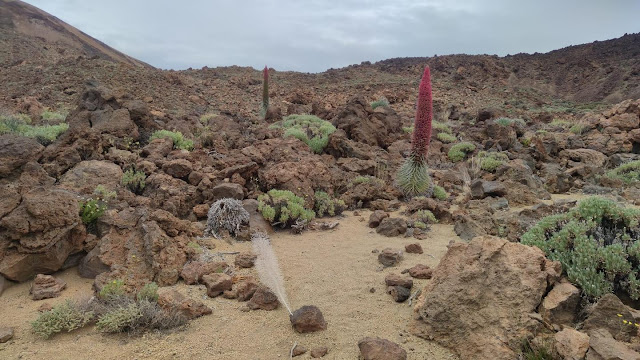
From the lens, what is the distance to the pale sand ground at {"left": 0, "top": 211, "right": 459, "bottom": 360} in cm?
289

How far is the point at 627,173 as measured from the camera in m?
9.08

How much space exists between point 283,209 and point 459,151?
666 centimetres

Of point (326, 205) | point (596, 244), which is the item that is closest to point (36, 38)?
point (326, 205)

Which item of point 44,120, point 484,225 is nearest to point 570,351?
point 484,225

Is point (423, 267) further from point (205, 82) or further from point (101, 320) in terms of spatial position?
point (205, 82)

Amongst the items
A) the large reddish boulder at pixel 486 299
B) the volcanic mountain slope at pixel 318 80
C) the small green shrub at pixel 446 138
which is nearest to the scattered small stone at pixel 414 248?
the large reddish boulder at pixel 486 299

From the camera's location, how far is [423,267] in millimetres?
4047

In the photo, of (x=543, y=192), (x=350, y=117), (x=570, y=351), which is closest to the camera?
(x=570, y=351)

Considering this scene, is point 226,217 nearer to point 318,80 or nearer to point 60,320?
point 60,320

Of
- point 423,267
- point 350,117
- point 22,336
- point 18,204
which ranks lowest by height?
point 22,336

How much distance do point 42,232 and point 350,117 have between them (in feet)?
25.9

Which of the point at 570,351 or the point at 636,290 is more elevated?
the point at 636,290

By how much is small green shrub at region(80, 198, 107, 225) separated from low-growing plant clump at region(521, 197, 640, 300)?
456cm

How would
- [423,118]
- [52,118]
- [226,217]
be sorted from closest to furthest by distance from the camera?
[226,217] → [423,118] → [52,118]
